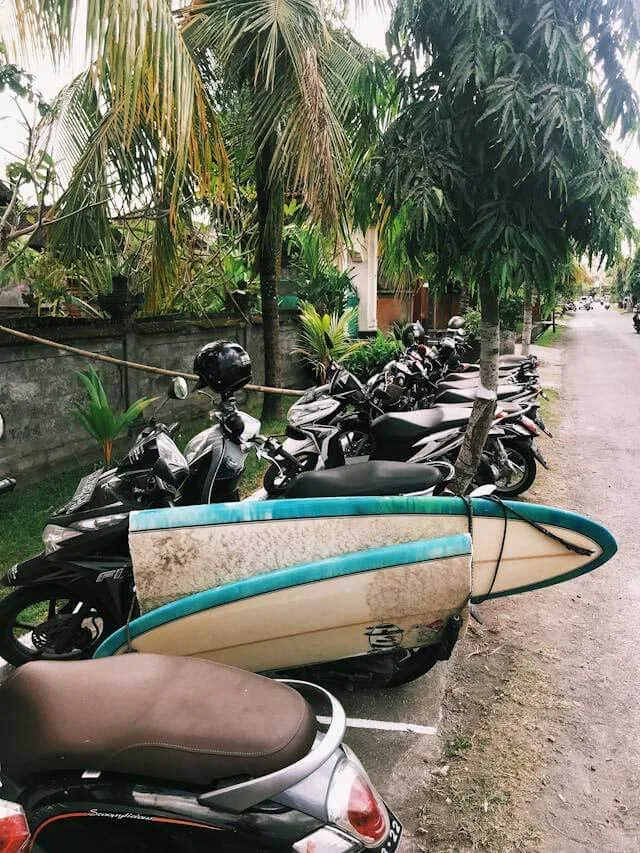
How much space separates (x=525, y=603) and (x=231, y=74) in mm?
5594

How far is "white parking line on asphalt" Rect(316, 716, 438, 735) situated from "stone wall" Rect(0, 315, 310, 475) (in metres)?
4.13

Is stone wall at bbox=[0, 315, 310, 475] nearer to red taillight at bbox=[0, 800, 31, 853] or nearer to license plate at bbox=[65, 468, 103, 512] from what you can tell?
license plate at bbox=[65, 468, 103, 512]

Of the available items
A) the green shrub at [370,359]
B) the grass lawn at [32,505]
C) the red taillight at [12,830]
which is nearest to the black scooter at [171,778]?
the red taillight at [12,830]

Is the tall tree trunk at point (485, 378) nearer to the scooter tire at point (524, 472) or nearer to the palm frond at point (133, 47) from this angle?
the scooter tire at point (524, 472)

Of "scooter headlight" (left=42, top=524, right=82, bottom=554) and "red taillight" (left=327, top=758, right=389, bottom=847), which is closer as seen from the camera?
"red taillight" (left=327, top=758, right=389, bottom=847)

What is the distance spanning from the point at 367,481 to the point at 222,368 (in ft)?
3.60

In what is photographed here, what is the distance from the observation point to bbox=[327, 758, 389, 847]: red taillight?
1418 mm

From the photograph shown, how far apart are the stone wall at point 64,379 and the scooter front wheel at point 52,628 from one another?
115 inches

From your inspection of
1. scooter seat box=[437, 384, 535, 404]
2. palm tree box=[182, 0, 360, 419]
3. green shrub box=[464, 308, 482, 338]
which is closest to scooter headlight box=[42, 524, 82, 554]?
palm tree box=[182, 0, 360, 419]

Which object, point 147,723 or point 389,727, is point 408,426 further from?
point 147,723

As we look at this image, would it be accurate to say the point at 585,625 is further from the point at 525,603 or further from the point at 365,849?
the point at 365,849

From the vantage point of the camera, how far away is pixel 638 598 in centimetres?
369

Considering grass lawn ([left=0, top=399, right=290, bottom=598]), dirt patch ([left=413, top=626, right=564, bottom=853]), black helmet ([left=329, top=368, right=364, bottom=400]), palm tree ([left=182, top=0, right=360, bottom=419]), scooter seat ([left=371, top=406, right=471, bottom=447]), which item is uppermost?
palm tree ([left=182, top=0, right=360, bottom=419])

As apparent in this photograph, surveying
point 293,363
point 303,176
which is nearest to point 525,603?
point 303,176
